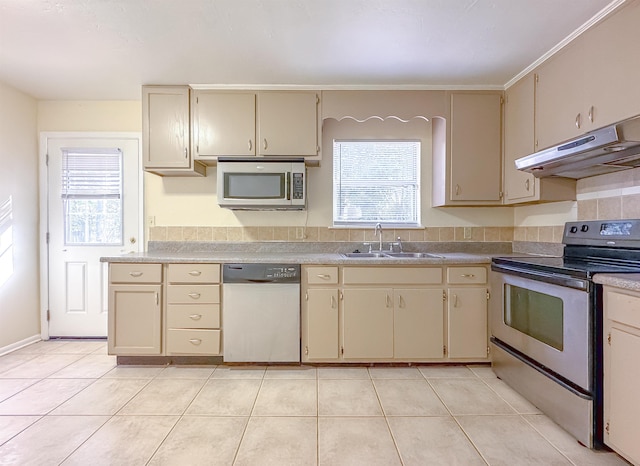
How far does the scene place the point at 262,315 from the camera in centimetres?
263

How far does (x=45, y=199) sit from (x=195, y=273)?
1917 millimetres

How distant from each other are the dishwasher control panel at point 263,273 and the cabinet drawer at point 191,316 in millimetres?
326

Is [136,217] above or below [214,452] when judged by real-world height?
above

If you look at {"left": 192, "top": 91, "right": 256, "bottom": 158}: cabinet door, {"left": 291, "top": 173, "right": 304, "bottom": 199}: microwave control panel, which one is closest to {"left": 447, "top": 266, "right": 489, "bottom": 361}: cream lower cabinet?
{"left": 291, "top": 173, "right": 304, "bottom": 199}: microwave control panel

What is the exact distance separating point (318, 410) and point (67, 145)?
3358 millimetres

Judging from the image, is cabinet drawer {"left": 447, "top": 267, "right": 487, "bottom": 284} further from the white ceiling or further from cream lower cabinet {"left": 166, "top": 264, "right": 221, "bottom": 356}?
cream lower cabinet {"left": 166, "top": 264, "right": 221, "bottom": 356}

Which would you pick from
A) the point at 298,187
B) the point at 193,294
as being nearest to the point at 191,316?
the point at 193,294

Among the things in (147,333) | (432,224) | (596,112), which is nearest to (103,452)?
(147,333)

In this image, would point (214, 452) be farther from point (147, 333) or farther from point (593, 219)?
point (593, 219)

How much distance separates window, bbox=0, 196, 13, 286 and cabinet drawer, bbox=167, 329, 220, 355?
5.44ft

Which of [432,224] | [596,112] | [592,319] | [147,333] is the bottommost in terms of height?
[147,333]

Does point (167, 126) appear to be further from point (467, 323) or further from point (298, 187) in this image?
point (467, 323)

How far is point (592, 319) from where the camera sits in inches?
64.1

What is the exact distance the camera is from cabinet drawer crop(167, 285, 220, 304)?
8.69 ft
